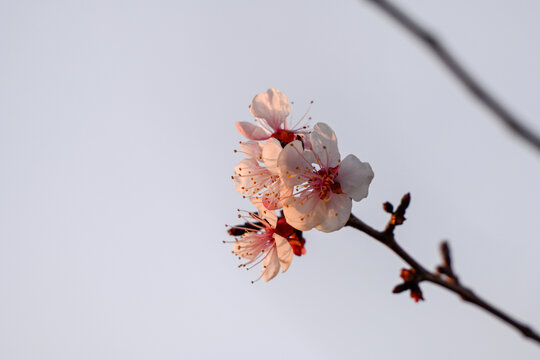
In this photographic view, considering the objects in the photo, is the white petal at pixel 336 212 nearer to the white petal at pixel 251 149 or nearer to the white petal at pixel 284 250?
the white petal at pixel 284 250

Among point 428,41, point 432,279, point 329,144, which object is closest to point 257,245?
point 329,144

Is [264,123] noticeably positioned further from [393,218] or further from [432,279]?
[432,279]

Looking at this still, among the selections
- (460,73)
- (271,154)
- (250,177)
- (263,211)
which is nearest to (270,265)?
(263,211)

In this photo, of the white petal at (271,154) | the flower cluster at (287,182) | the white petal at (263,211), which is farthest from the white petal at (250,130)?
the white petal at (263,211)

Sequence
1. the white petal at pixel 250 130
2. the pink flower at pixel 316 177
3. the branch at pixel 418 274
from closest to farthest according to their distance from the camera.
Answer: the branch at pixel 418 274
the pink flower at pixel 316 177
the white petal at pixel 250 130

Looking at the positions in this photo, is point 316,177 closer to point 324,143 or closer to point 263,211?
point 324,143

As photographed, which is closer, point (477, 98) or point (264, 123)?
point (477, 98)
